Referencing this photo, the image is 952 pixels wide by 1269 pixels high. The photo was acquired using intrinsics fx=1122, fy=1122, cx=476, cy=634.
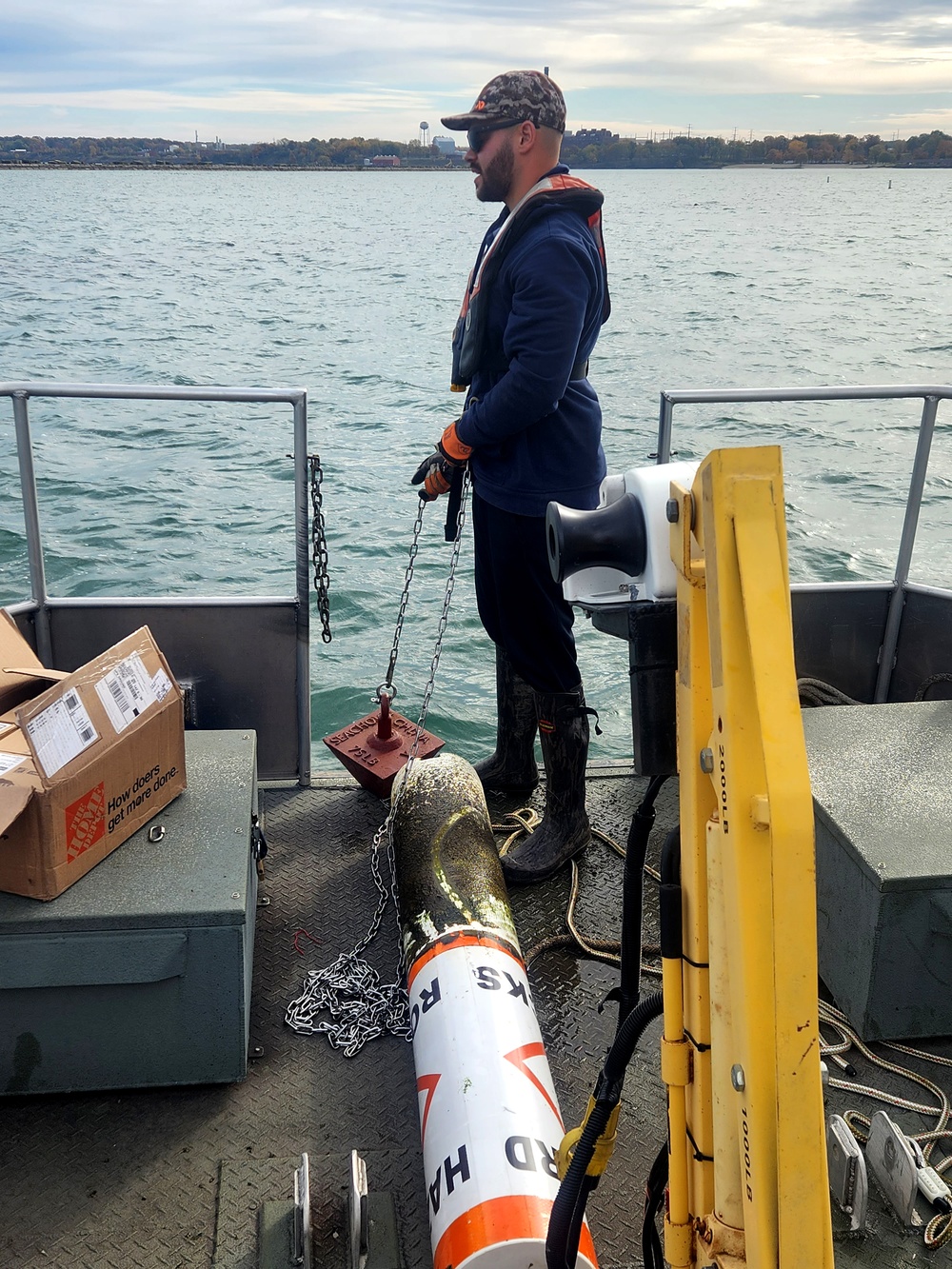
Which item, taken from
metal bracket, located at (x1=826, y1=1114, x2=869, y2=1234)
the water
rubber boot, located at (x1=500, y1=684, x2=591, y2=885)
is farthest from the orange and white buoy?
the water

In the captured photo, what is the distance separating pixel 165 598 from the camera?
3938mm

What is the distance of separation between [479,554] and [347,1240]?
201 cm

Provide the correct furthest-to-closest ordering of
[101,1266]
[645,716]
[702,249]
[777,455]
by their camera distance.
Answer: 1. [702,249]
2. [101,1266]
3. [645,716]
4. [777,455]

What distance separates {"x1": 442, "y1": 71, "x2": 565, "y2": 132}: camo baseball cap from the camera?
3.19 m

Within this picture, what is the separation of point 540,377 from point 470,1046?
1.74 metres

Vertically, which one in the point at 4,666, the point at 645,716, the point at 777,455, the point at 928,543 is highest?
the point at 777,455

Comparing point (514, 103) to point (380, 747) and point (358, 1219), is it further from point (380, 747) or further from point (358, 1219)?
point (358, 1219)

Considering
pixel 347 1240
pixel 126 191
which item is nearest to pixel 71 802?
pixel 347 1240

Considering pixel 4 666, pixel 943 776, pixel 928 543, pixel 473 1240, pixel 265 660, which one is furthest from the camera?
pixel 928 543

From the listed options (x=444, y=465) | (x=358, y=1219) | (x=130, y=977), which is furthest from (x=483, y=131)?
(x=358, y=1219)

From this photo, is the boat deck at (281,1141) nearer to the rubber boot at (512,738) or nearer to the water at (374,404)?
the rubber boot at (512,738)

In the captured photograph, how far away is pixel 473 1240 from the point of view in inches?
80.9

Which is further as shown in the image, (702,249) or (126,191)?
(126,191)

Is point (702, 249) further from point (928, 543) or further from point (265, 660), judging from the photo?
point (265, 660)
